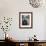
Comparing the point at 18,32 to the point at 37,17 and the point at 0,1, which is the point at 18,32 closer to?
the point at 37,17

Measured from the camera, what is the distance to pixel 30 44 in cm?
415

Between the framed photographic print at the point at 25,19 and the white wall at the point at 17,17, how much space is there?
0.10 metres

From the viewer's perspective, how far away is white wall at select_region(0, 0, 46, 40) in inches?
191

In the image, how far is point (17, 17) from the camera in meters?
4.87

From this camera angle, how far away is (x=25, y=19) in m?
4.92

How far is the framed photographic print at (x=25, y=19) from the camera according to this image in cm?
488

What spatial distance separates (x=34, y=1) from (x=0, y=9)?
1210mm

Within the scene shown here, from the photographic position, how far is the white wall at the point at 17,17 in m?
4.84

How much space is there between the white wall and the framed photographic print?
0.10 m

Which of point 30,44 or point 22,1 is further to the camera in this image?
point 22,1

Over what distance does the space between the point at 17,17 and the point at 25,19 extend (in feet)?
0.95

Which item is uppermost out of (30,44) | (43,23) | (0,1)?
(0,1)

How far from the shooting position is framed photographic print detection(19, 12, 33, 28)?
192 inches

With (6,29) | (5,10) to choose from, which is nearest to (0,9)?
(5,10)
